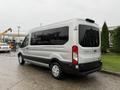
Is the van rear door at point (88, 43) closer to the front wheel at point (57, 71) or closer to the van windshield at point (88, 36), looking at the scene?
the van windshield at point (88, 36)

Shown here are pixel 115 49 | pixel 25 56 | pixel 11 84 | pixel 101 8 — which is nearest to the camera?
pixel 11 84

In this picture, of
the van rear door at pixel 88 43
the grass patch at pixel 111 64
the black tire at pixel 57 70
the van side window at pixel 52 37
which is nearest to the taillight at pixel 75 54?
the van rear door at pixel 88 43

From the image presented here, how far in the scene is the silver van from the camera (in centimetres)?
485

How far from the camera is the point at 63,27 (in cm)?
534

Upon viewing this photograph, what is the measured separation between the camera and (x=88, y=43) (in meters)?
5.30

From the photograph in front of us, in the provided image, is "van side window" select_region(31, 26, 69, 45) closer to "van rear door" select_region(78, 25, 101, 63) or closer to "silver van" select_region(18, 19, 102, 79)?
"silver van" select_region(18, 19, 102, 79)

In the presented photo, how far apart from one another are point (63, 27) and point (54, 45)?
0.90 metres

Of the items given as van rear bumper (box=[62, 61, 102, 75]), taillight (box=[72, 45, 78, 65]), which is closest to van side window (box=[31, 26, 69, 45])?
taillight (box=[72, 45, 78, 65])

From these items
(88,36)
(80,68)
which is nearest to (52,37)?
(88,36)

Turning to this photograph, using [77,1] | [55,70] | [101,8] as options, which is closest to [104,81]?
[55,70]

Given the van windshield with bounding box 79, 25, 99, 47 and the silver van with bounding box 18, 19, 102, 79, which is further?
the van windshield with bounding box 79, 25, 99, 47

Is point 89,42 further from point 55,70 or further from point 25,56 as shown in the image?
point 25,56

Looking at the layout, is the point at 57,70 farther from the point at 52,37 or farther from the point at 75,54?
the point at 52,37

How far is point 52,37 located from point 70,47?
50.7 inches
